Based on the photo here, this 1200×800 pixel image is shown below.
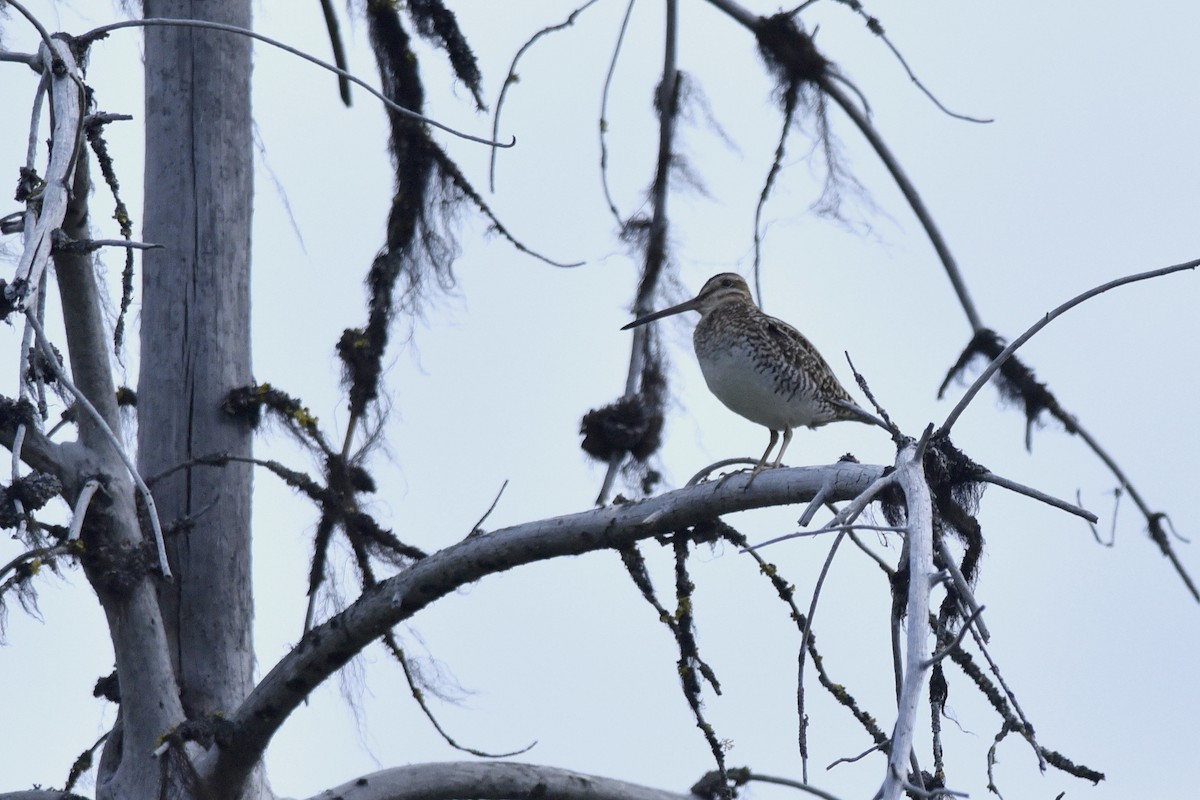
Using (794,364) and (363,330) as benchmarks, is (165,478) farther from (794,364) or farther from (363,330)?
(794,364)

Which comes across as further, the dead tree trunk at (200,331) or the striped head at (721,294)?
the striped head at (721,294)

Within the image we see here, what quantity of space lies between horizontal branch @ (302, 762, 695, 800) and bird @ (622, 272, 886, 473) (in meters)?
1.29

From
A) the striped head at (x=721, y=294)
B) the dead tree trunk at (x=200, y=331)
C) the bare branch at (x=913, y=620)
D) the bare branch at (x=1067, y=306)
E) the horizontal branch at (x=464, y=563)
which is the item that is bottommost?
the bare branch at (x=913, y=620)

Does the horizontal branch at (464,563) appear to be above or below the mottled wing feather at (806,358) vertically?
below

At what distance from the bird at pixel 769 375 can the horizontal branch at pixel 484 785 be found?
1.29m

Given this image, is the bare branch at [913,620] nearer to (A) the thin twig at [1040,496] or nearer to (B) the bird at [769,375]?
(A) the thin twig at [1040,496]

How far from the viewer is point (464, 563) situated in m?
3.91

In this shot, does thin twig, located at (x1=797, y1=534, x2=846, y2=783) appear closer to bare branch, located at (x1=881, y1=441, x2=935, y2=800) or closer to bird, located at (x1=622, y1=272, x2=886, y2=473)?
bare branch, located at (x1=881, y1=441, x2=935, y2=800)

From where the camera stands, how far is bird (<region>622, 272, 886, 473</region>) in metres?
5.36

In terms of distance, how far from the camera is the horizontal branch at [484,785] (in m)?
4.13

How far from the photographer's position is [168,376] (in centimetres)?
461

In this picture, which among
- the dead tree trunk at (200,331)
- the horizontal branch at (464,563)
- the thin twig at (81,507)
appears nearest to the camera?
the thin twig at (81,507)

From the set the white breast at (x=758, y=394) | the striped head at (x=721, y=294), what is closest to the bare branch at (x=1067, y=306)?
the white breast at (x=758, y=394)

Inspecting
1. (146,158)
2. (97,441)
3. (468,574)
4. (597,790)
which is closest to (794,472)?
(468,574)
